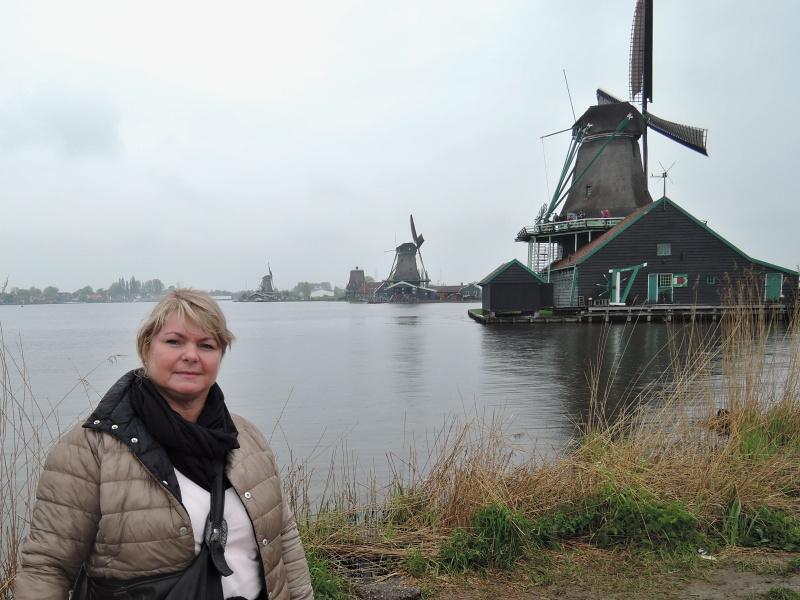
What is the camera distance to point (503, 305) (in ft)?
116

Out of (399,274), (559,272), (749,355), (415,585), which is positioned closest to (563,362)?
(749,355)

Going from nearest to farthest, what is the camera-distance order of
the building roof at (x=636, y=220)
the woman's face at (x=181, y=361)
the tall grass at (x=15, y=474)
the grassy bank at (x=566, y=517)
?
the woman's face at (x=181, y=361)
the tall grass at (x=15, y=474)
the grassy bank at (x=566, y=517)
the building roof at (x=636, y=220)

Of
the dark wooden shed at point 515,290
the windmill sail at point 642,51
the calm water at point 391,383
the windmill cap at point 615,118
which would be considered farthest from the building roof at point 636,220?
the windmill sail at point 642,51

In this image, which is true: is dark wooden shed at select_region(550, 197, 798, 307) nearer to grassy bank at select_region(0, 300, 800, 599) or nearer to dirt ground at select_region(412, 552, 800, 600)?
grassy bank at select_region(0, 300, 800, 599)

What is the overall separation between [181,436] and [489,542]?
2441 mm

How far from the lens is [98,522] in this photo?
5.62ft

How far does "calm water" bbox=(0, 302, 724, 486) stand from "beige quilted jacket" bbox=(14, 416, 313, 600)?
9.98ft

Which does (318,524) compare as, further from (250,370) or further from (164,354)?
(250,370)

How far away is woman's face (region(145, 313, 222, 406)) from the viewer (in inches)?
74.2

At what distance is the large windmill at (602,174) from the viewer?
126 feet

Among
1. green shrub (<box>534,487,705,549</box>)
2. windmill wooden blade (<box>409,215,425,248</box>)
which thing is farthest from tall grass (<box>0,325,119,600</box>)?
windmill wooden blade (<box>409,215,425,248</box>)

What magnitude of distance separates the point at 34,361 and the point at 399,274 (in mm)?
84224

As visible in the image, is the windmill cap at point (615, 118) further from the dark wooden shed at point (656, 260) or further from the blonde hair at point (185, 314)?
the blonde hair at point (185, 314)

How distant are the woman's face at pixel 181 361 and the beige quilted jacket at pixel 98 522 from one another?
237 mm
